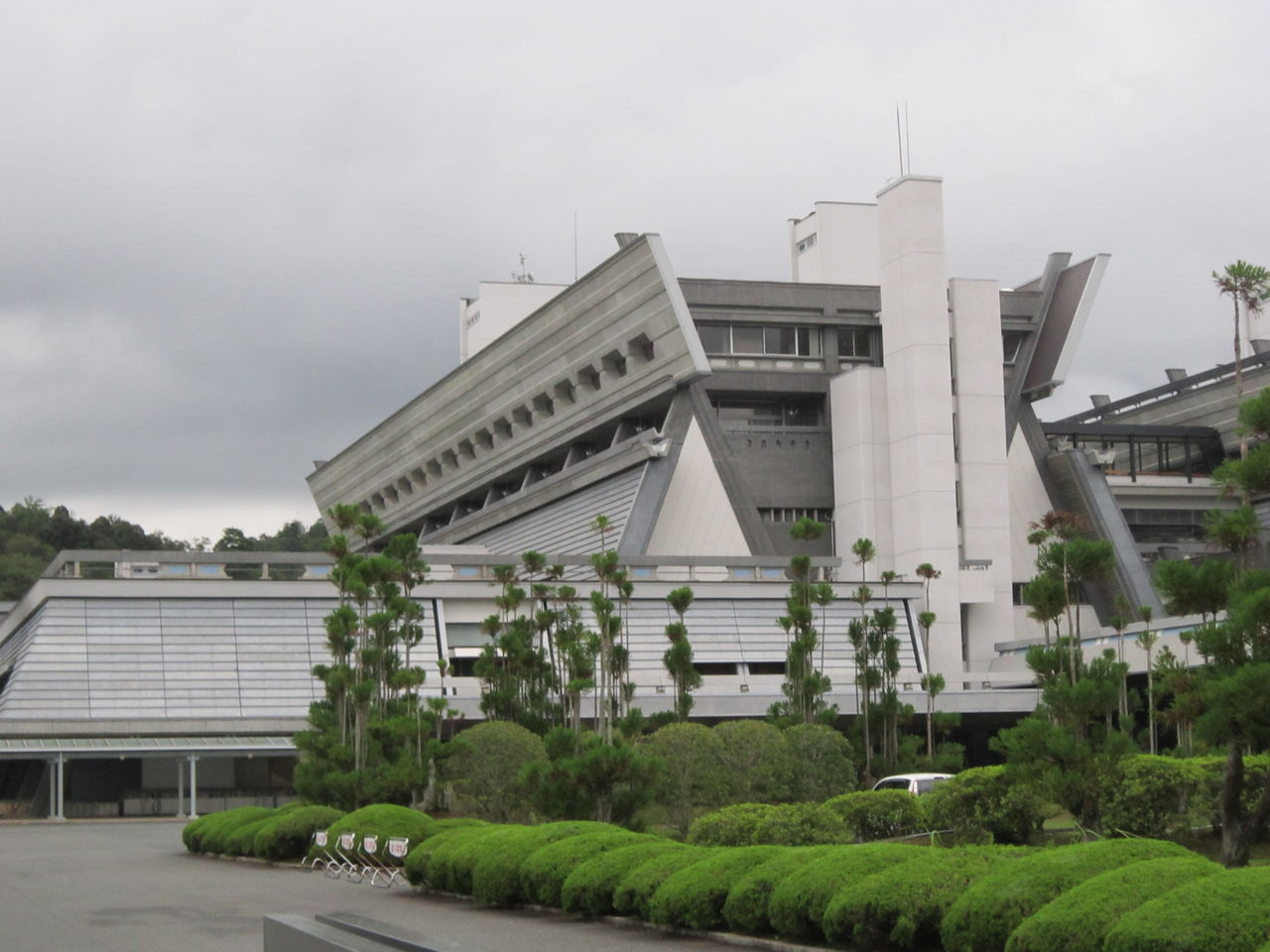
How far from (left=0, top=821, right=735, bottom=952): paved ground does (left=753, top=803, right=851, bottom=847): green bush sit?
11.3 ft

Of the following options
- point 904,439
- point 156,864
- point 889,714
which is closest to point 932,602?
point 904,439

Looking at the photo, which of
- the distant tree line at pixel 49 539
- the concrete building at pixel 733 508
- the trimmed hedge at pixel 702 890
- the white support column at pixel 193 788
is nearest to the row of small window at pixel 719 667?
the concrete building at pixel 733 508

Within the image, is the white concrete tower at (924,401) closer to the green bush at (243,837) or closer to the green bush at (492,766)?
the green bush at (492,766)

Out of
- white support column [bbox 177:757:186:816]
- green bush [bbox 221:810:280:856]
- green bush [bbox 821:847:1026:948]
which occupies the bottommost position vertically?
white support column [bbox 177:757:186:816]

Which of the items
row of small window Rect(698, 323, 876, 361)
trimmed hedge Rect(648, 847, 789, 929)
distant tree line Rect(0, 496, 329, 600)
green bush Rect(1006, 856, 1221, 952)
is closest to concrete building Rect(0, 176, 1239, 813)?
row of small window Rect(698, 323, 876, 361)

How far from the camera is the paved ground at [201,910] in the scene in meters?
18.7

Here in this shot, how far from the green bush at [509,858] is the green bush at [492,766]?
10411mm

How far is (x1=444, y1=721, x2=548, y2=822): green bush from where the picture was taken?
3366 centimetres

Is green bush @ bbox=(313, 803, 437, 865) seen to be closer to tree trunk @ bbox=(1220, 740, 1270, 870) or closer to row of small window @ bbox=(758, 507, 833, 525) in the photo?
tree trunk @ bbox=(1220, 740, 1270, 870)

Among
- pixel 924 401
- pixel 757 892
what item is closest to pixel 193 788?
pixel 924 401

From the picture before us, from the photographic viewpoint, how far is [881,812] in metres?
26.6

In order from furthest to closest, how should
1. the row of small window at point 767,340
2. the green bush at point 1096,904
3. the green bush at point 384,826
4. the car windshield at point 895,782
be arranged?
the row of small window at point 767,340
the car windshield at point 895,782
the green bush at point 384,826
the green bush at point 1096,904

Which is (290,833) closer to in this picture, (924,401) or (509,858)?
(509,858)

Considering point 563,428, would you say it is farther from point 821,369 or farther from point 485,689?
point 485,689
